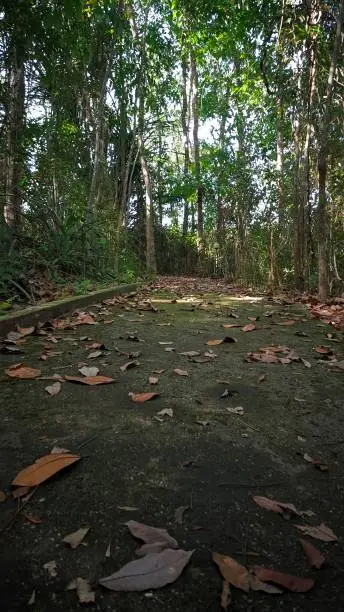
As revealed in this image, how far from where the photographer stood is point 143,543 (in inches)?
36.5

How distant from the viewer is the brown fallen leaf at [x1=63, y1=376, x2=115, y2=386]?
6.38ft

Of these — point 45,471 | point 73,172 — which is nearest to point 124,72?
point 73,172

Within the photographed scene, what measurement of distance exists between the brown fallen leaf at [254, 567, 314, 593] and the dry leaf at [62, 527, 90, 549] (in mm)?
387

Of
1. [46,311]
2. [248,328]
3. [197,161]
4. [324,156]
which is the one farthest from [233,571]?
[197,161]

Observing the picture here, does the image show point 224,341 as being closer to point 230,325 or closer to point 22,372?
point 230,325

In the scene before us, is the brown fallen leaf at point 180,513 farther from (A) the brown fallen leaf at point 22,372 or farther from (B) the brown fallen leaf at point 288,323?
(B) the brown fallen leaf at point 288,323

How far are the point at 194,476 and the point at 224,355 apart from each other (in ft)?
4.77

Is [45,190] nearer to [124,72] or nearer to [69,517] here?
[124,72]

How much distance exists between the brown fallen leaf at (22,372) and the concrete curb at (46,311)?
0.79m

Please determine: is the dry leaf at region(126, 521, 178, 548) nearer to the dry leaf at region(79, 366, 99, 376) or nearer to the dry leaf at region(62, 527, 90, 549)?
the dry leaf at region(62, 527, 90, 549)

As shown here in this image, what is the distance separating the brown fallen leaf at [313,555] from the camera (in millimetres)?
898

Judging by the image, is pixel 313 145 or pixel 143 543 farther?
pixel 313 145

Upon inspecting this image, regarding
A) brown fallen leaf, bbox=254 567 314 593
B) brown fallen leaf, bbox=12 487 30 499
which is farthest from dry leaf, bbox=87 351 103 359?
brown fallen leaf, bbox=254 567 314 593

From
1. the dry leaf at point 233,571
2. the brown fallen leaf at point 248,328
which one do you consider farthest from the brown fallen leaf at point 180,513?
the brown fallen leaf at point 248,328
